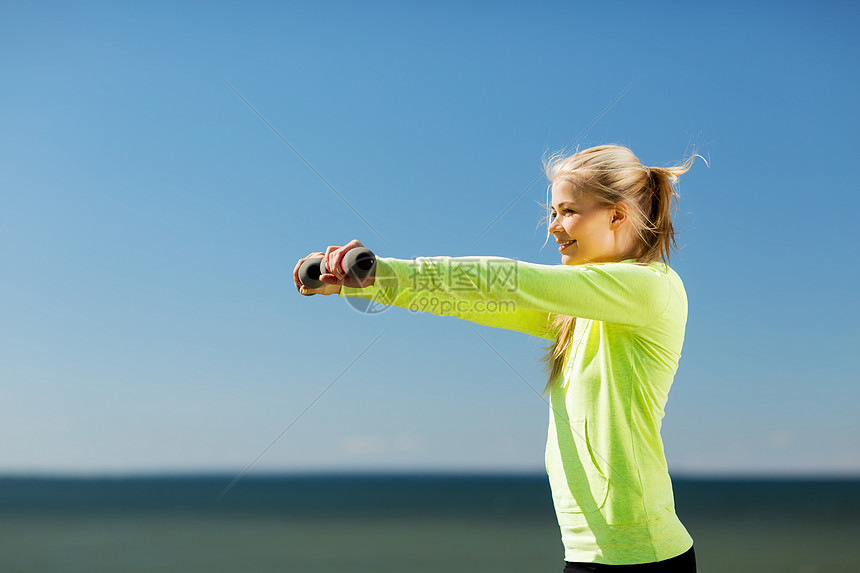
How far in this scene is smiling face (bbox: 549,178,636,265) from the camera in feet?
5.38

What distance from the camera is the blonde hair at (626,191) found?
1.64 m

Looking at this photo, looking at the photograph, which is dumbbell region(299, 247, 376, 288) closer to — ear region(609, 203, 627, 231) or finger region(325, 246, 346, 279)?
finger region(325, 246, 346, 279)

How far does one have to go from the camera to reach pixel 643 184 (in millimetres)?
1700

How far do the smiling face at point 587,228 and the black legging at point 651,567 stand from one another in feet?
2.25

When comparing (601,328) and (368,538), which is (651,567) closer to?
(601,328)

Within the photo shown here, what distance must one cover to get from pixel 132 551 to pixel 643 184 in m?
11.9

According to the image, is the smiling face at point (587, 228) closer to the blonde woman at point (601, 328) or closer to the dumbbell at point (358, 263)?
the blonde woman at point (601, 328)

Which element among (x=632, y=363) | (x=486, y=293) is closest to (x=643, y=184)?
(x=632, y=363)

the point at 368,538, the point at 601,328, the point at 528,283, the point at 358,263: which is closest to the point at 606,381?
the point at 601,328

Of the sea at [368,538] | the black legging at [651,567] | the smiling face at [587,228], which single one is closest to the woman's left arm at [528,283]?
the smiling face at [587,228]

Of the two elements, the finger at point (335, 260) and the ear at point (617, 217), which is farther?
the ear at point (617, 217)

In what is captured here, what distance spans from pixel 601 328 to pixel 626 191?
34 cm

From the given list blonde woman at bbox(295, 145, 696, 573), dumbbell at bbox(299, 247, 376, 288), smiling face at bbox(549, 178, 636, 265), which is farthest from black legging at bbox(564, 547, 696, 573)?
dumbbell at bbox(299, 247, 376, 288)

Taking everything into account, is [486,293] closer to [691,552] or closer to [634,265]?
[634,265]
